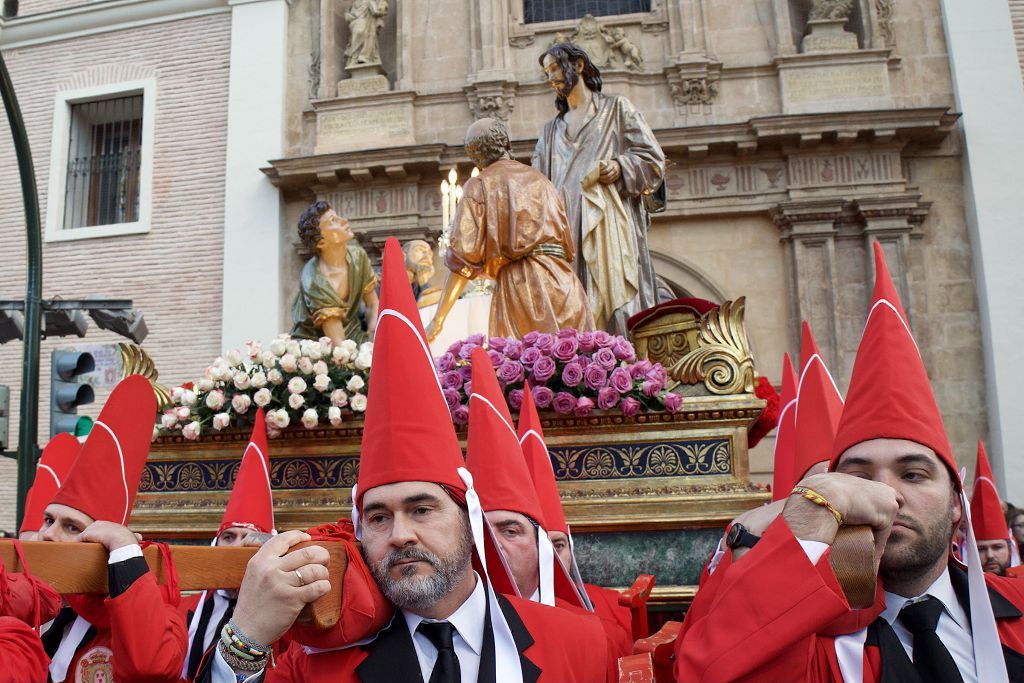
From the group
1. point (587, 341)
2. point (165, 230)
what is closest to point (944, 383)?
point (587, 341)

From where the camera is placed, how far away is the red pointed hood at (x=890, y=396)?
191 cm

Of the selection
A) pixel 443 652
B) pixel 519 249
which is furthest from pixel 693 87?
pixel 443 652

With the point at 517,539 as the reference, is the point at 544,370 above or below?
above

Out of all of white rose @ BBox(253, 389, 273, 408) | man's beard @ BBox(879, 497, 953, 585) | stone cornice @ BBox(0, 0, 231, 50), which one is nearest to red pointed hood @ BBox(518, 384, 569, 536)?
white rose @ BBox(253, 389, 273, 408)

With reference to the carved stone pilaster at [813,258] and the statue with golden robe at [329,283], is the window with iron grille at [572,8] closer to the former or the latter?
the carved stone pilaster at [813,258]

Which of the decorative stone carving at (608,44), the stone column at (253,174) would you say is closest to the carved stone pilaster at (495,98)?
the decorative stone carving at (608,44)

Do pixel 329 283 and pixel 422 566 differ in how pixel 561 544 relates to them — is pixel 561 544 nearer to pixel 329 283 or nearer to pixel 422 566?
pixel 422 566

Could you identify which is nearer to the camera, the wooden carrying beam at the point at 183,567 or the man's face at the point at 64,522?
the wooden carrying beam at the point at 183,567

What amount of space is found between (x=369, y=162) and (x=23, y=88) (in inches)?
281

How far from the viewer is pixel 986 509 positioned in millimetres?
3639

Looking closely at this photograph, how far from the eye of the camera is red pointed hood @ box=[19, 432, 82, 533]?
386 cm

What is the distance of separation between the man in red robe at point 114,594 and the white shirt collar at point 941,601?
1625mm

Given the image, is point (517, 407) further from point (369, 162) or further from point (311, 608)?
point (369, 162)

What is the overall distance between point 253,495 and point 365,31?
39.4 ft
